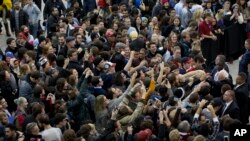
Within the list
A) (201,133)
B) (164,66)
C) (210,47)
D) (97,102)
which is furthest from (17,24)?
(201,133)

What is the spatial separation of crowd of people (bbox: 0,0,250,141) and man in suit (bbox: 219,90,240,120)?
19mm

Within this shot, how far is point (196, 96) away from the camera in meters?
14.9

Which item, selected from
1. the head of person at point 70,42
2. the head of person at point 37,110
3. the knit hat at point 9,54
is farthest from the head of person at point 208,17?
the head of person at point 37,110

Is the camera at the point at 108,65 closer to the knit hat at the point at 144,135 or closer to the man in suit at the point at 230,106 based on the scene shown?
the man in suit at the point at 230,106

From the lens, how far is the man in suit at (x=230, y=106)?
50.0 ft

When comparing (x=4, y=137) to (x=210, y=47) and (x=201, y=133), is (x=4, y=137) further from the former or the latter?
(x=210, y=47)

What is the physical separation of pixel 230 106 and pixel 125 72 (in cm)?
278

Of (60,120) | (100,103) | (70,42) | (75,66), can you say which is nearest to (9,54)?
(70,42)

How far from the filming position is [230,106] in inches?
602

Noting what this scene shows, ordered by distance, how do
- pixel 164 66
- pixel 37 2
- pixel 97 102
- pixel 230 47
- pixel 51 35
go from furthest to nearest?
pixel 37 2 < pixel 230 47 < pixel 51 35 < pixel 164 66 < pixel 97 102

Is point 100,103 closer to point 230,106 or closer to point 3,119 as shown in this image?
point 3,119

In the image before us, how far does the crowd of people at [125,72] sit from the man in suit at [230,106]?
0.06 ft

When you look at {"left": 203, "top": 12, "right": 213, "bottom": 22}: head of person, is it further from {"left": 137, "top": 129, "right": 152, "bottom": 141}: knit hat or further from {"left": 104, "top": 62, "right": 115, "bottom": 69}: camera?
{"left": 137, "top": 129, "right": 152, "bottom": 141}: knit hat

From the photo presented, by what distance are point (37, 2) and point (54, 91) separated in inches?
420
